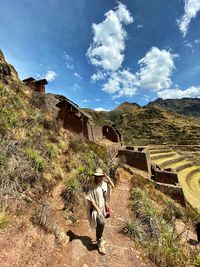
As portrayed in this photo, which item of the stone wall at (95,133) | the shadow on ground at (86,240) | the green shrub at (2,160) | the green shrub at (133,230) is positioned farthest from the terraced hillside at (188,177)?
the green shrub at (2,160)

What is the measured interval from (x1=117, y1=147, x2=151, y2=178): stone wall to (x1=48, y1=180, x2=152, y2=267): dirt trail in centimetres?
929

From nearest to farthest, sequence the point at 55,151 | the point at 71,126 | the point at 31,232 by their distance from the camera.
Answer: the point at 31,232 → the point at 55,151 → the point at 71,126

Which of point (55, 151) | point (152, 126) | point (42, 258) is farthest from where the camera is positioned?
point (152, 126)

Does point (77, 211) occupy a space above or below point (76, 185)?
below

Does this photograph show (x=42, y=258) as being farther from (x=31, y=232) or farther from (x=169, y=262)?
(x=169, y=262)

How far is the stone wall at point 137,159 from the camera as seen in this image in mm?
13675

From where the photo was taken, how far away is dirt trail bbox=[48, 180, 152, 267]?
3.20 metres

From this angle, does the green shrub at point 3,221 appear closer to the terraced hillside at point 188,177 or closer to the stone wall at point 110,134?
the terraced hillside at point 188,177

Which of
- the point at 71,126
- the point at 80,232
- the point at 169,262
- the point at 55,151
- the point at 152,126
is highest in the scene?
the point at 152,126

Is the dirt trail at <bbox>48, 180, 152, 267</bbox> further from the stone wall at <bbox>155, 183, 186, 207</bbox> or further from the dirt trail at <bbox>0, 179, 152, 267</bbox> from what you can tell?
the stone wall at <bbox>155, 183, 186, 207</bbox>

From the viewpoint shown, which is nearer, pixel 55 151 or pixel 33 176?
pixel 33 176

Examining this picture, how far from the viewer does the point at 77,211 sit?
4930mm

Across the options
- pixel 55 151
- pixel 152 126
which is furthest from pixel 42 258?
pixel 152 126

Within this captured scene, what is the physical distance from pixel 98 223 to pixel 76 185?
86.8 inches
